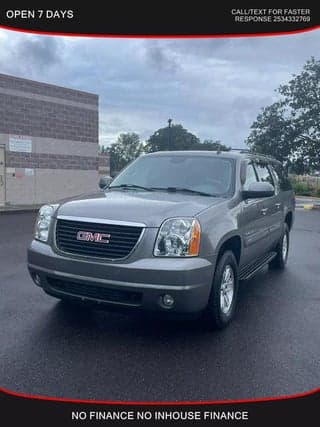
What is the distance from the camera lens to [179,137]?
74.1 meters

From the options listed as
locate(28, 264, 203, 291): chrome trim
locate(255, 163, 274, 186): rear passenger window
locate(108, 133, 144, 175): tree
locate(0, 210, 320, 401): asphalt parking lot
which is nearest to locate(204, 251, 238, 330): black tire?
locate(0, 210, 320, 401): asphalt parking lot

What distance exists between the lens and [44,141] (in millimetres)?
20281

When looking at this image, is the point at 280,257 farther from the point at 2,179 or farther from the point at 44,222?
the point at 2,179

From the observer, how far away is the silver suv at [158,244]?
3729mm

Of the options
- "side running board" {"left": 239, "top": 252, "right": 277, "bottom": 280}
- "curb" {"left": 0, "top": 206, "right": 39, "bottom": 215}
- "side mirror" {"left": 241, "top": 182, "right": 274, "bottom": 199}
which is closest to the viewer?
"side mirror" {"left": 241, "top": 182, "right": 274, "bottom": 199}

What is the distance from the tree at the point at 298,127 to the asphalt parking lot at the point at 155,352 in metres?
23.8

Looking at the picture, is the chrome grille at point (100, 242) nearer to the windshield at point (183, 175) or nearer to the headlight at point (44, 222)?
the headlight at point (44, 222)

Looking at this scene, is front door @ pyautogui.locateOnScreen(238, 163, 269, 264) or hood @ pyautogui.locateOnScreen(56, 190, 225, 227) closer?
hood @ pyautogui.locateOnScreen(56, 190, 225, 227)

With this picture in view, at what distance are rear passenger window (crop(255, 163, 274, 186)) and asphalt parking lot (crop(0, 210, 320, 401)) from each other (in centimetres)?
167

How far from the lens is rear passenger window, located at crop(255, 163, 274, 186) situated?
19.6 ft

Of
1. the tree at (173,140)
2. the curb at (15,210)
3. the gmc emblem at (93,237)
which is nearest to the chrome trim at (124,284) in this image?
the gmc emblem at (93,237)

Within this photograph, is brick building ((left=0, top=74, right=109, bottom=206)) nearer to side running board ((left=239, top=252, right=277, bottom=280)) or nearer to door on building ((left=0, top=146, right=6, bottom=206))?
door on building ((left=0, top=146, right=6, bottom=206))

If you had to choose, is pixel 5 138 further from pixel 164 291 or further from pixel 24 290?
pixel 164 291

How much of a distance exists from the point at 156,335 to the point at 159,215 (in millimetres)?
1225
